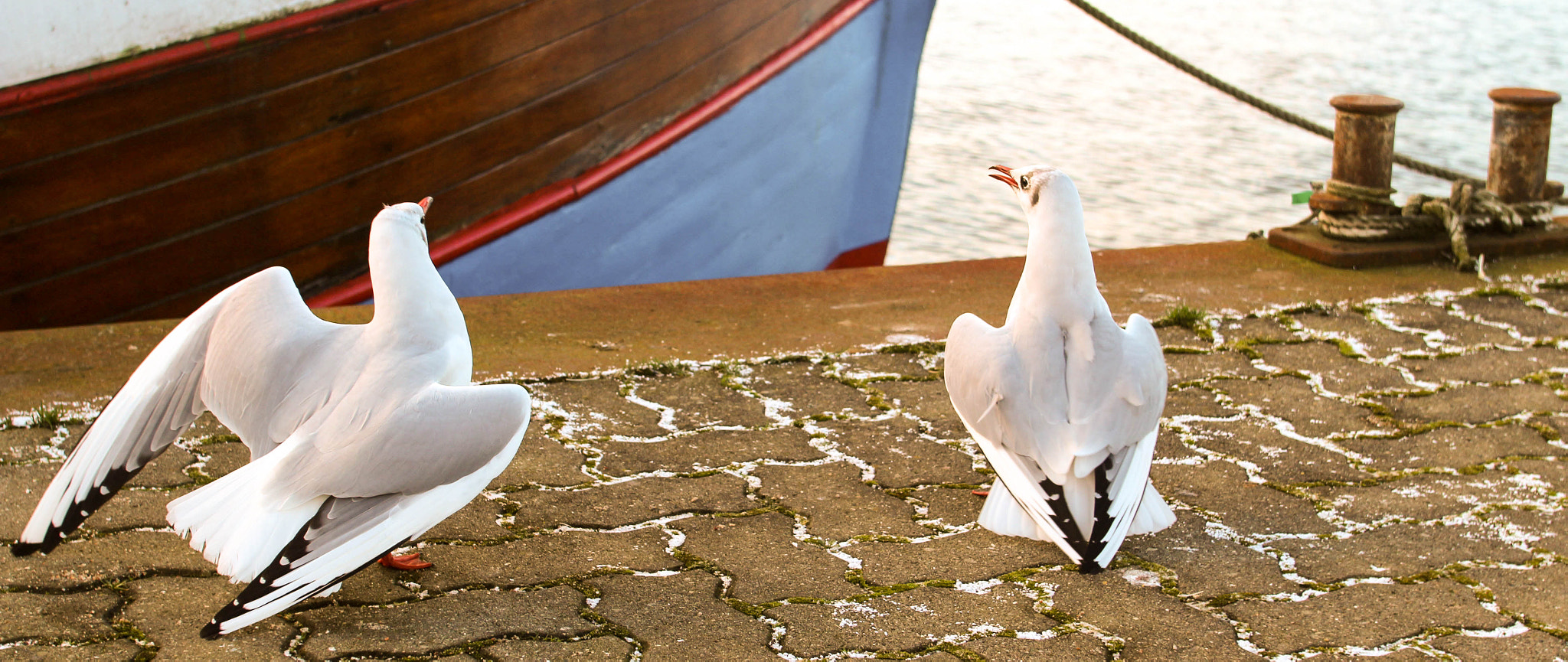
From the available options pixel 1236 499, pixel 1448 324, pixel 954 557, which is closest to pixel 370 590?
pixel 954 557

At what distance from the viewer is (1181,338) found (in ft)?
12.6

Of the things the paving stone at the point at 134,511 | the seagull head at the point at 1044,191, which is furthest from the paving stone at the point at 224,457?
the seagull head at the point at 1044,191

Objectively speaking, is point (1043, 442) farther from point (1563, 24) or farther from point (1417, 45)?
point (1563, 24)

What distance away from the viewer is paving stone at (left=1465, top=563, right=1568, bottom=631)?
91.0 inches

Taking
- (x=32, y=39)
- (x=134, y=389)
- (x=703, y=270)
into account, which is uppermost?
(x=32, y=39)

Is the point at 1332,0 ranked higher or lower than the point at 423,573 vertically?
higher

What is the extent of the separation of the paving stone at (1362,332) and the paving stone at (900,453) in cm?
147

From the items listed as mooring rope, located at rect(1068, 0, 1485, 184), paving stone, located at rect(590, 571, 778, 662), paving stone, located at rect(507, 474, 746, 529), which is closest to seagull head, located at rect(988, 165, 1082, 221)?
paving stone, located at rect(507, 474, 746, 529)

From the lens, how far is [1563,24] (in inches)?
557

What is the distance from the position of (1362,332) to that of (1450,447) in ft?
2.86

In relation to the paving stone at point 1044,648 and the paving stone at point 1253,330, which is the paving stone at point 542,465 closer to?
the paving stone at point 1044,648

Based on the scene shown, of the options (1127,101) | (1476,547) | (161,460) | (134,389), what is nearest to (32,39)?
(161,460)

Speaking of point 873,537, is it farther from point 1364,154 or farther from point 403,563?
point 1364,154

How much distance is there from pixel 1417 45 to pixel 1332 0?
2869 mm
